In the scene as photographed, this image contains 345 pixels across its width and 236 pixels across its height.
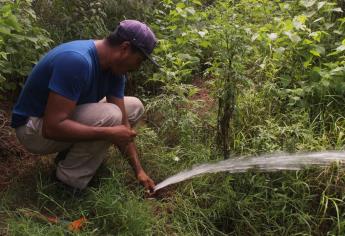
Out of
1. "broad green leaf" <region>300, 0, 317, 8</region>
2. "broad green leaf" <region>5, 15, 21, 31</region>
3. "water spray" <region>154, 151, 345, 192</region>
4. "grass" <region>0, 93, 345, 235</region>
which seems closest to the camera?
"grass" <region>0, 93, 345, 235</region>

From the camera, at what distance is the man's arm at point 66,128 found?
250 cm

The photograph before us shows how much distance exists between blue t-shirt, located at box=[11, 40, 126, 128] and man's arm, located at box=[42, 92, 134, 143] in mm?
51

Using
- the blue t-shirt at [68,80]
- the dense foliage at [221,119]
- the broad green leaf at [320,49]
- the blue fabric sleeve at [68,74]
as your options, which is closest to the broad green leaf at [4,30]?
the dense foliage at [221,119]

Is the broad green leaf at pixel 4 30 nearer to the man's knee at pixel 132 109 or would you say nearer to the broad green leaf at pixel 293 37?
the man's knee at pixel 132 109

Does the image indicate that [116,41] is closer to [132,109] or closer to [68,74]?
[68,74]

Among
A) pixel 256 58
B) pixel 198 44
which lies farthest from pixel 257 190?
pixel 198 44

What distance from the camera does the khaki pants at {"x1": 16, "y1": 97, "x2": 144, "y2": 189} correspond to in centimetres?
273

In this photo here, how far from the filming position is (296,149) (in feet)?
9.93

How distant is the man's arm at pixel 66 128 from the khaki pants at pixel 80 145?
0.35ft

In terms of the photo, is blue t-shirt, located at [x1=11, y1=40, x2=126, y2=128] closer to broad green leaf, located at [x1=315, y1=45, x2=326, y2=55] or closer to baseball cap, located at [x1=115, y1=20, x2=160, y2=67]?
baseball cap, located at [x1=115, y1=20, x2=160, y2=67]

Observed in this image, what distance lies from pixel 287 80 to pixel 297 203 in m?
1.21

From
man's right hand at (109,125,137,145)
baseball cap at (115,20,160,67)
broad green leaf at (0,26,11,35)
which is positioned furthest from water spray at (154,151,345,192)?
broad green leaf at (0,26,11,35)

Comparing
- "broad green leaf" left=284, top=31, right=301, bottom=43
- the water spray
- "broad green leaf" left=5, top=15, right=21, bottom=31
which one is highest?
"broad green leaf" left=5, top=15, right=21, bottom=31

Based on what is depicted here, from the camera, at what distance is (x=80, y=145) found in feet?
9.16
